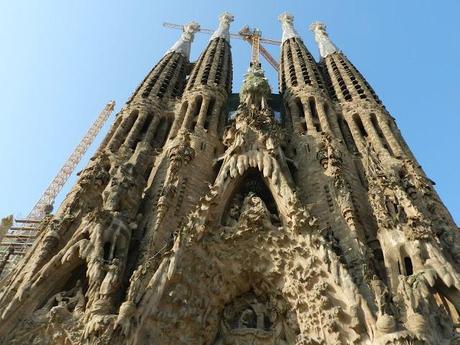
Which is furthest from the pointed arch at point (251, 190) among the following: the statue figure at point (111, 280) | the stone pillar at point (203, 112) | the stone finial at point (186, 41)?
the stone finial at point (186, 41)

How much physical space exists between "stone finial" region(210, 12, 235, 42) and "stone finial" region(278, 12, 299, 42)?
11.9 ft

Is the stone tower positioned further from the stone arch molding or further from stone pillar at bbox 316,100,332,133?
stone pillar at bbox 316,100,332,133

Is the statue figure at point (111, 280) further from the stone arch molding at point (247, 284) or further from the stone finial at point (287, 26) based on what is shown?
the stone finial at point (287, 26)

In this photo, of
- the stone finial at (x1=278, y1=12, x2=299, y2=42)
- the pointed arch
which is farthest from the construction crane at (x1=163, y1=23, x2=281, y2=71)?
the pointed arch

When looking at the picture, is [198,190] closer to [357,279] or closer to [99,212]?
[99,212]

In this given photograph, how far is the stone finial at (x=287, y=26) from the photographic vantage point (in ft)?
104

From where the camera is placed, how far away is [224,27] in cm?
3241

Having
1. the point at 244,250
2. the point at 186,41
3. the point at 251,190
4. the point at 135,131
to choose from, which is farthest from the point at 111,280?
the point at 186,41

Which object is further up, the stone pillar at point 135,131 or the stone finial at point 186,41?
the stone finial at point 186,41

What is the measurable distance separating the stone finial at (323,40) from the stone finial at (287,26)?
1.43m

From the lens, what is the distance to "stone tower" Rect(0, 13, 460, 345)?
9.51 metres

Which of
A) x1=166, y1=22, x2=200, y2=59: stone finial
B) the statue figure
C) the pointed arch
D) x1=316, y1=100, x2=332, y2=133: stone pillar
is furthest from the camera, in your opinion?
x1=166, y1=22, x2=200, y2=59: stone finial

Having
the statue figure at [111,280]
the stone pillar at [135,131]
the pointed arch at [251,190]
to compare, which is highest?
the stone pillar at [135,131]

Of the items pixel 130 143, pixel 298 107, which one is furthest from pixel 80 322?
pixel 298 107
